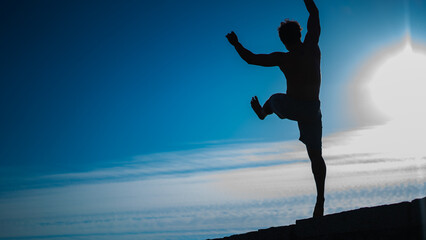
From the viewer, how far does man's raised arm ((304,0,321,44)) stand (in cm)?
544

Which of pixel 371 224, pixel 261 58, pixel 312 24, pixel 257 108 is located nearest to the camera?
pixel 371 224

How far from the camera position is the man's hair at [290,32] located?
536 cm

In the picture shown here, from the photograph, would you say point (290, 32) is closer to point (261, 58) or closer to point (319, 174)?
point (261, 58)

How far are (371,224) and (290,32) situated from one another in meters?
2.44

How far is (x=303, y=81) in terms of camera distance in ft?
17.4

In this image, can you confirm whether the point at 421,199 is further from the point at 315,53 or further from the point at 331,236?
the point at 315,53

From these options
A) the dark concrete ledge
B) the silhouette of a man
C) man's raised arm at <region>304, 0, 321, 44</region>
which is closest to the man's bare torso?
the silhouette of a man

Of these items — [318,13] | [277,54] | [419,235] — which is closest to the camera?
[419,235]

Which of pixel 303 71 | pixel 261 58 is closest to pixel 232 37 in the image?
pixel 261 58

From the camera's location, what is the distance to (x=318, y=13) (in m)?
5.66

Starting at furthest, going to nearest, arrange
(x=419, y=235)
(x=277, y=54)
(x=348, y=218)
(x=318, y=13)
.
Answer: (x=318, y=13) < (x=277, y=54) < (x=348, y=218) < (x=419, y=235)

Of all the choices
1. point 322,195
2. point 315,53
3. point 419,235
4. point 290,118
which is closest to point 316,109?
point 290,118

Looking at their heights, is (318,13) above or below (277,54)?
above

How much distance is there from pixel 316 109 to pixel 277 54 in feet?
2.73
